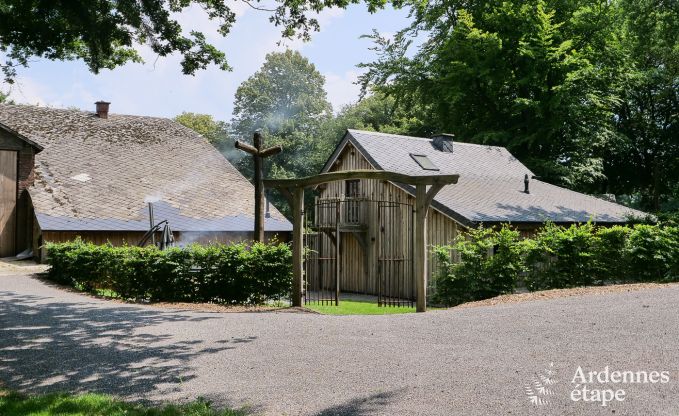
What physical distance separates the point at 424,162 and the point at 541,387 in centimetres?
1751

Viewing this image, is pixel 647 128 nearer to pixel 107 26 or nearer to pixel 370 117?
pixel 370 117

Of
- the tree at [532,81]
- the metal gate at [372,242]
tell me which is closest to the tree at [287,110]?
the tree at [532,81]

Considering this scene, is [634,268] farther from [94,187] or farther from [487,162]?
[94,187]

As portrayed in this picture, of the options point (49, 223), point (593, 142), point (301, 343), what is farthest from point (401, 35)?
point (301, 343)

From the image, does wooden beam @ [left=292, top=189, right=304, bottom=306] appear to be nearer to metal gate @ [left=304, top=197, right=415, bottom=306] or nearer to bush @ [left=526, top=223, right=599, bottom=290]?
bush @ [left=526, top=223, right=599, bottom=290]

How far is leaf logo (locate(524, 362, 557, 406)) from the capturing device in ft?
17.5

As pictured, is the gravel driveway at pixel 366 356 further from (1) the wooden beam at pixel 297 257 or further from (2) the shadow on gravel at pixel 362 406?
(1) the wooden beam at pixel 297 257

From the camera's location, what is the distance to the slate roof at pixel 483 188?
19.6 meters

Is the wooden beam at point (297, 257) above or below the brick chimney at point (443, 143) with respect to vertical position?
below

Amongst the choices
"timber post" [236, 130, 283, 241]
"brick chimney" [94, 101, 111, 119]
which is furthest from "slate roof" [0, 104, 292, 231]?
"timber post" [236, 130, 283, 241]

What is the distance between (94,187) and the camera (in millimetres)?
25047

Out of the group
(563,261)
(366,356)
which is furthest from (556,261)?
(366,356)

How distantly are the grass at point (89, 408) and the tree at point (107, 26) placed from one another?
587 cm

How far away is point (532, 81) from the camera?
31.1m
